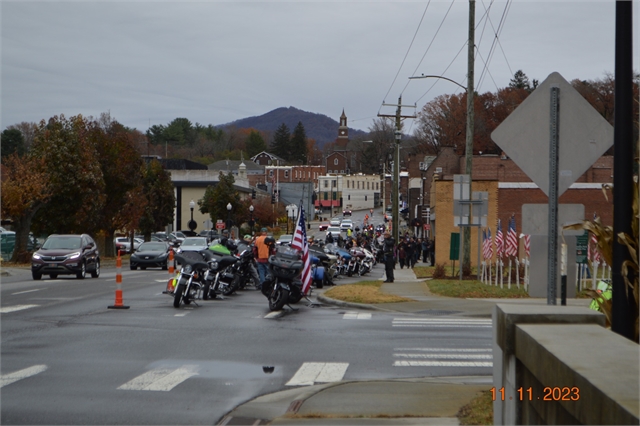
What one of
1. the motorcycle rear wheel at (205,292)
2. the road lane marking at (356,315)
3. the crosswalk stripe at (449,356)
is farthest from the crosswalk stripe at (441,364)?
the motorcycle rear wheel at (205,292)

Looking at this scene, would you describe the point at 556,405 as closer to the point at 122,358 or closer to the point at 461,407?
the point at 461,407

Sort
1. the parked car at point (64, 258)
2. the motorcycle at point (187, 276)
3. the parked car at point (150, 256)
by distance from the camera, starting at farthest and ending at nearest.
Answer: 1. the parked car at point (150, 256)
2. the parked car at point (64, 258)
3. the motorcycle at point (187, 276)

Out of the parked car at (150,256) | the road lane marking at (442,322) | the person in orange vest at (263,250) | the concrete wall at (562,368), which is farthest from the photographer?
the parked car at (150,256)

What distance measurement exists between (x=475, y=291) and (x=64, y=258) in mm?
14854

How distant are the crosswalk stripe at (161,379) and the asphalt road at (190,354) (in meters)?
0.01

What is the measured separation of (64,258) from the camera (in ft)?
93.8

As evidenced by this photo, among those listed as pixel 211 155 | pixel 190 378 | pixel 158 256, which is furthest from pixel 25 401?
pixel 211 155

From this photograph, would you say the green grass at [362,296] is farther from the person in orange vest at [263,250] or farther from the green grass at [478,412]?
the green grass at [478,412]

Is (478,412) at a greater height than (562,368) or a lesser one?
lesser

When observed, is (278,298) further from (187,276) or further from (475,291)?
(475,291)

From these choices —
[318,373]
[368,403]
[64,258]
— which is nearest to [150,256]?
[64,258]

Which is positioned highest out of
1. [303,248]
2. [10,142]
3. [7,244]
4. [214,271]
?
[10,142]

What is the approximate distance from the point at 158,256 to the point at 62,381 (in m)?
30.7

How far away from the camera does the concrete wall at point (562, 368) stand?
3562mm
